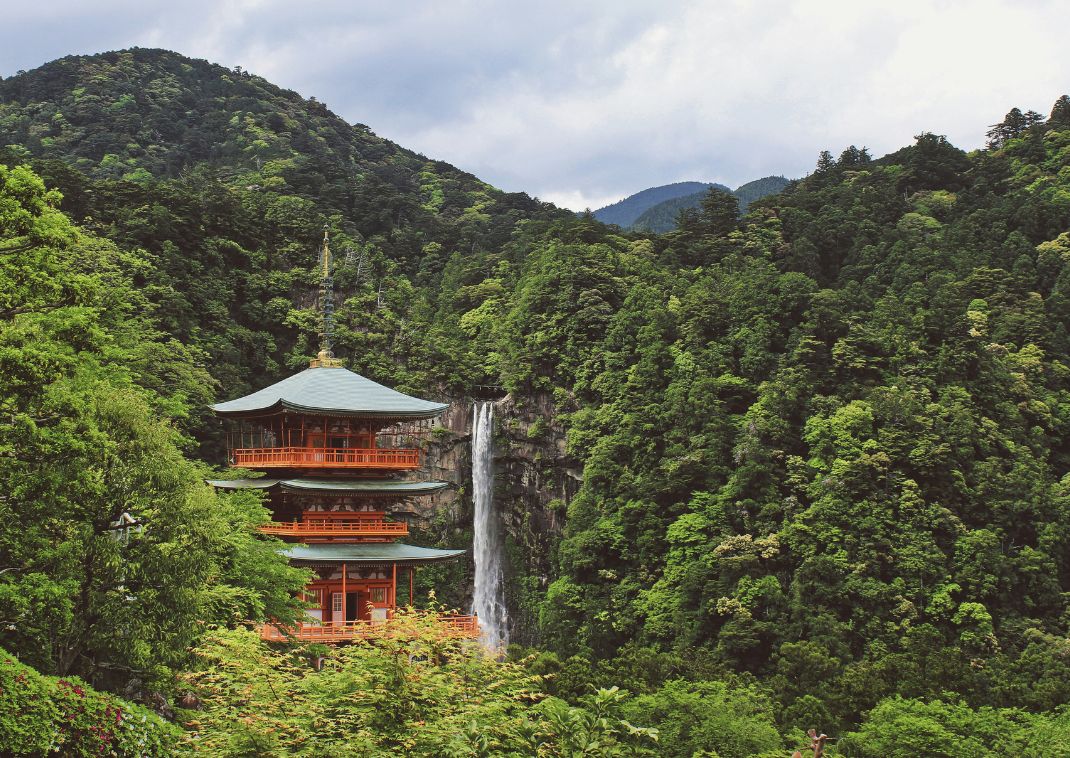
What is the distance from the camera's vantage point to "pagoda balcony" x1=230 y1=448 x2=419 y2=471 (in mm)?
28641

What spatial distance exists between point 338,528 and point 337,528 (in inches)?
1.1

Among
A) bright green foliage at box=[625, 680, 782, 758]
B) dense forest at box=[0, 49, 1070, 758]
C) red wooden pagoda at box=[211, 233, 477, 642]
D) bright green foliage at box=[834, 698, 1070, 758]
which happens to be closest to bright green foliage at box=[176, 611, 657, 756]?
dense forest at box=[0, 49, 1070, 758]

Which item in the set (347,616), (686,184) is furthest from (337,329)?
(686,184)

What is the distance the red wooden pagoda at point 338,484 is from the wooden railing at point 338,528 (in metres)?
0.03

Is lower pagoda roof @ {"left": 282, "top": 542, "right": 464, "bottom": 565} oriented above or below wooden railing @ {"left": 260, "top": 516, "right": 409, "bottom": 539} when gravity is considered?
below

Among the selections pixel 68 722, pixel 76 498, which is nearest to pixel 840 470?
pixel 76 498

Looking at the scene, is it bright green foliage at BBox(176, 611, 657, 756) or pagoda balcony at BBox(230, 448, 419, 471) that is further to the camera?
pagoda balcony at BBox(230, 448, 419, 471)

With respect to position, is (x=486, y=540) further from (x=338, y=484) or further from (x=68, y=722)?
(x=68, y=722)

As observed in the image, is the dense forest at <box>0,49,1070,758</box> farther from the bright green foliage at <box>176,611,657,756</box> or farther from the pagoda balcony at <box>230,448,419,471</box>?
the pagoda balcony at <box>230,448,419,471</box>

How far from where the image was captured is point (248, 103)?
8194 centimetres

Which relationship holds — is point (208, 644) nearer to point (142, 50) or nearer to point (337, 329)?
point (337, 329)

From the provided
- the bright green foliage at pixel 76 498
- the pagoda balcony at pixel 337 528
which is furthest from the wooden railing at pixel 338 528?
the bright green foliage at pixel 76 498

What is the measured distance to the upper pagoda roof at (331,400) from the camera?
94.3ft

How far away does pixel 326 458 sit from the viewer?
28875 mm
